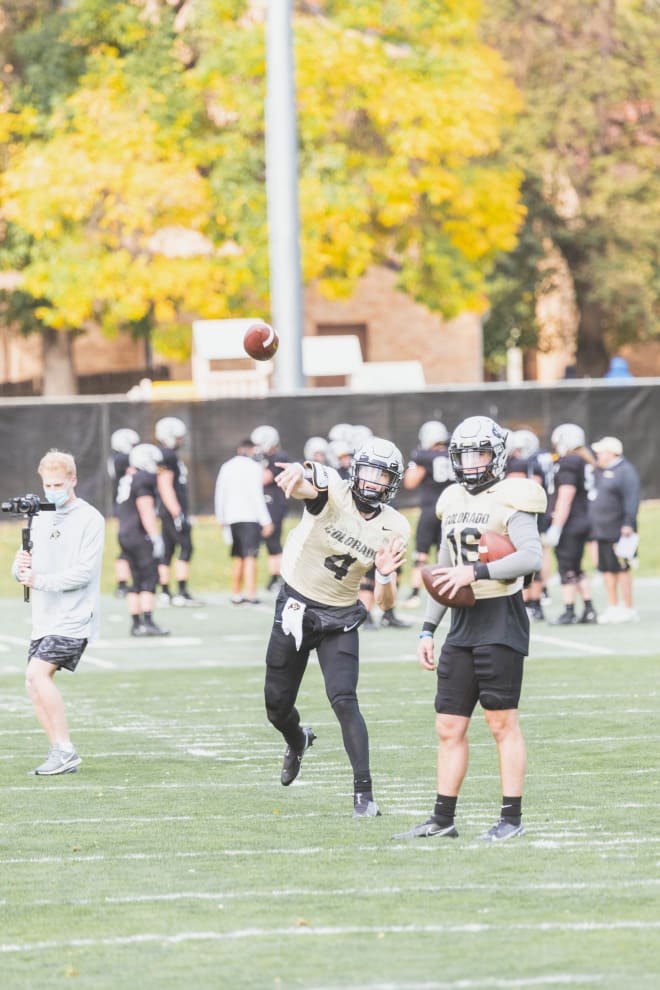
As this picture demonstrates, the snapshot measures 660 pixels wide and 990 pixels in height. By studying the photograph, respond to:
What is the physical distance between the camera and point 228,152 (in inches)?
1371

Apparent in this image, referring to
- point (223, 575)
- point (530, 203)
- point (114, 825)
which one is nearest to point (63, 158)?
point (223, 575)

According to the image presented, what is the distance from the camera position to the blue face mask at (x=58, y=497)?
10.5 metres

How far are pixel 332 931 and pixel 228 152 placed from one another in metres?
29.0

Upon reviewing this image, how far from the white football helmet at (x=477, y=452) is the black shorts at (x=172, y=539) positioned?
45.6ft

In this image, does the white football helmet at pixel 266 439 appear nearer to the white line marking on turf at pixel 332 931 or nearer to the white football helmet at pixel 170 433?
the white football helmet at pixel 170 433

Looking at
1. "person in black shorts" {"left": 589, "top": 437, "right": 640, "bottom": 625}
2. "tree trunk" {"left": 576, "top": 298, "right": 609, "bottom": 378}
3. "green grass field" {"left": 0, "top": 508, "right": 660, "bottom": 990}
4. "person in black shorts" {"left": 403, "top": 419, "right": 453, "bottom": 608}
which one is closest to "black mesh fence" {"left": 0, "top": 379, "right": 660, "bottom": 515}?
"person in black shorts" {"left": 403, "top": 419, "right": 453, "bottom": 608}

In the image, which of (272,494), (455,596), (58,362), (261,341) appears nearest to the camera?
(455,596)

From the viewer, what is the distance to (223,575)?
26.1 m

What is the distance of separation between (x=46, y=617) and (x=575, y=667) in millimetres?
6351

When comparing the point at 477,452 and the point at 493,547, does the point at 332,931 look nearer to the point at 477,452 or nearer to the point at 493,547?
the point at 493,547

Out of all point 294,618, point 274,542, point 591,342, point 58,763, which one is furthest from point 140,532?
point 591,342

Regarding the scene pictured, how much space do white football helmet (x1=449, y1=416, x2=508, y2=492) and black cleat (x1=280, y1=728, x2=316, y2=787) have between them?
2.19 metres

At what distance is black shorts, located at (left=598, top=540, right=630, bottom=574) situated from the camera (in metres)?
19.5

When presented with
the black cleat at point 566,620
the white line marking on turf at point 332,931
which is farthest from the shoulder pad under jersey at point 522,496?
the black cleat at point 566,620
